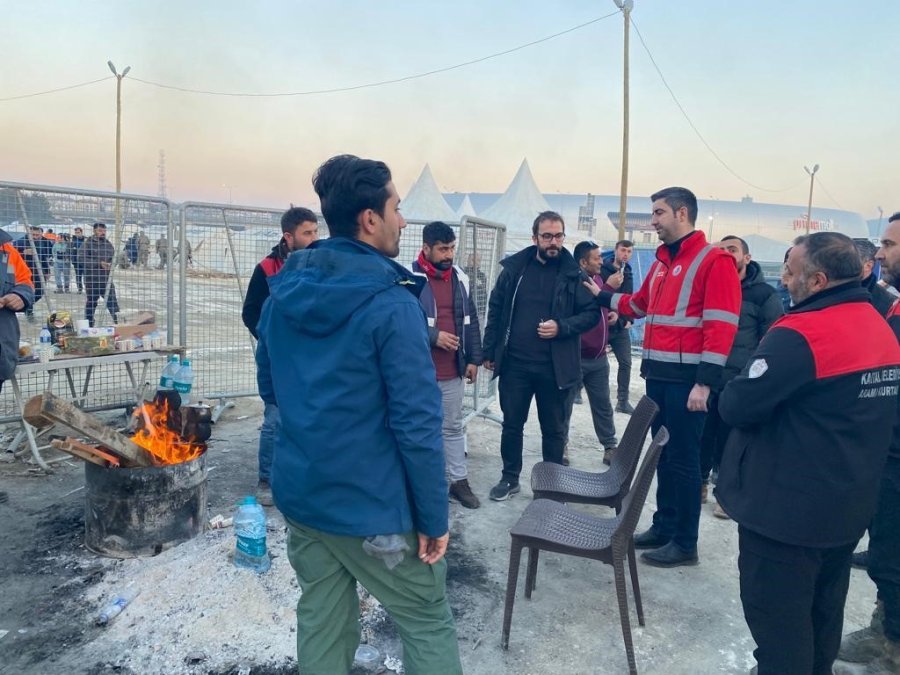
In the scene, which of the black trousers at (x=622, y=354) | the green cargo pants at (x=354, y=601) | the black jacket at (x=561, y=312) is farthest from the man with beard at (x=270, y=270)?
the black trousers at (x=622, y=354)

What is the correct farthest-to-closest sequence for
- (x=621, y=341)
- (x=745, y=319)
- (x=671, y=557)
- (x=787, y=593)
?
(x=621, y=341), (x=745, y=319), (x=671, y=557), (x=787, y=593)

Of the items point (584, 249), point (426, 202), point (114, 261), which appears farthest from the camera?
point (426, 202)

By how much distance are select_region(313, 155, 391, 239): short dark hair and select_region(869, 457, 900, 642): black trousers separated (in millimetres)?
2900

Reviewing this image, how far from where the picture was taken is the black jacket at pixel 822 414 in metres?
2.27

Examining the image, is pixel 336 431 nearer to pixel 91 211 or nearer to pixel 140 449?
pixel 140 449

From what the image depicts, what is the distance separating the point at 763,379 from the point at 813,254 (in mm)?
556

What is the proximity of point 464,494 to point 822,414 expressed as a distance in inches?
120

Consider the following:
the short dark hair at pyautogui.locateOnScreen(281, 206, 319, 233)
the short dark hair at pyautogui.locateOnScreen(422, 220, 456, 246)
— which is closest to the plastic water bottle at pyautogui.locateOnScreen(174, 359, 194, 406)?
the short dark hair at pyautogui.locateOnScreen(281, 206, 319, 233)

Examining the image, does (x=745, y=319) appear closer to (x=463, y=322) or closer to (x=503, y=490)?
(x=463, y=322)

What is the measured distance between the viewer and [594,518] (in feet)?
11.3

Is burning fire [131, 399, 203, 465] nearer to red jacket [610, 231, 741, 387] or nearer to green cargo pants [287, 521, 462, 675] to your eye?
green cargo pants [287, 521, 462, 675]

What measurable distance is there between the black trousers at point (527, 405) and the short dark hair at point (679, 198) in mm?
1545

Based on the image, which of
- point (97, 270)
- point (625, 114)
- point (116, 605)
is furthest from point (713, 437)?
point (625, 114)

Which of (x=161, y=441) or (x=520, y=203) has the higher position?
(x=520, y=203)
